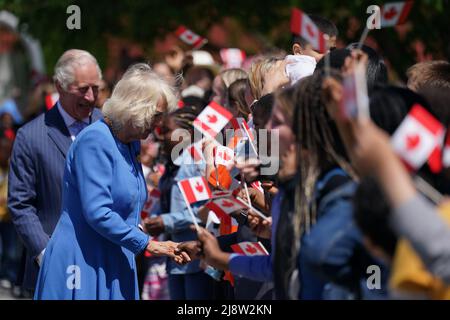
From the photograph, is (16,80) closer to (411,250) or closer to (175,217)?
(175,217)

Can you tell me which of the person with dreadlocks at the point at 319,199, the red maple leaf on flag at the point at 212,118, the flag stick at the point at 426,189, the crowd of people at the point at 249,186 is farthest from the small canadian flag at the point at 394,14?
the flag stick at the point at 426,189

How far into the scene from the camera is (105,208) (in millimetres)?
5137

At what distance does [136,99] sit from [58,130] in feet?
3.47

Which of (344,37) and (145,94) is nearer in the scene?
(145,94)

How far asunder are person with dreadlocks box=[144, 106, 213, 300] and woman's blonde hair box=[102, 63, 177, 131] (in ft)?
5.20

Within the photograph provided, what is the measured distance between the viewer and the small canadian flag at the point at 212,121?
639cm

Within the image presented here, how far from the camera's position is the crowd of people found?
10.3ft

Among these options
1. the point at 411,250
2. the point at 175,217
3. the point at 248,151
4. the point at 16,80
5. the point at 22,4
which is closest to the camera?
the point at 411,250

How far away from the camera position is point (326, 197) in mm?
3643

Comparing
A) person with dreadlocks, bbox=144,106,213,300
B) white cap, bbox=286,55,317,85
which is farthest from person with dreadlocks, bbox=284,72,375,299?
person with dreadlocks, bbox=144,106,213,300

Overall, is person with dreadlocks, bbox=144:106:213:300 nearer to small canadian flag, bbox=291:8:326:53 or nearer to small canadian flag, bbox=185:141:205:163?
small canadian flag, bbox=185:141:205:163
